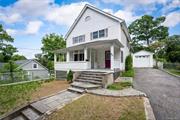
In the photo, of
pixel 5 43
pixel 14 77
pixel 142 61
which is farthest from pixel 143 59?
pixel 5 43

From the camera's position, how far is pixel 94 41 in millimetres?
14898

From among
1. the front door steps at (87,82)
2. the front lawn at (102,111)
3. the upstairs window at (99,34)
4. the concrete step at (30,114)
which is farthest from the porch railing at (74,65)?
the concrete step at (30,114)

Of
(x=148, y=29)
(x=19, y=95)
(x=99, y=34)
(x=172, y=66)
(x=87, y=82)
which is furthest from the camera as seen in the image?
(x=148, y=29)

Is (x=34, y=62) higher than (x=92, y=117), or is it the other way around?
(x=34, y=62)

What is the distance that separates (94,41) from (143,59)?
14.9 m

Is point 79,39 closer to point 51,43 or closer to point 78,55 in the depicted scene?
point 78,55

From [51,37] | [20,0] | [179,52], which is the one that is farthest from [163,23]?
[20,0]

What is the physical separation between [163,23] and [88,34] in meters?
28.9

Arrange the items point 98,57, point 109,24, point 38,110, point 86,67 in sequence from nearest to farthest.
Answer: point 38,110, point 86,67, point 109,24, point 98,57

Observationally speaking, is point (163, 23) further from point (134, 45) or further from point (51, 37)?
point (51, 37)

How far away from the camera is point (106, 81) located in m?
9.87

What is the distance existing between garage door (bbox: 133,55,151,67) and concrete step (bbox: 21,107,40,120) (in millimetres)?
23080

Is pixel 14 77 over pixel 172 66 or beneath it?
beneath

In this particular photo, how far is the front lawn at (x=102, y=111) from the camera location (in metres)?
4.93
